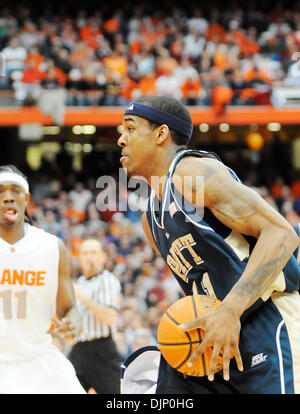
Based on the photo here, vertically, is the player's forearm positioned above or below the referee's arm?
above

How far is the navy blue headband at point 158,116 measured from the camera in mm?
3143

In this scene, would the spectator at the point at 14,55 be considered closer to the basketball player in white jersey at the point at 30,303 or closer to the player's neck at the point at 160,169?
the basketball player in white jersey at the point at 30,303

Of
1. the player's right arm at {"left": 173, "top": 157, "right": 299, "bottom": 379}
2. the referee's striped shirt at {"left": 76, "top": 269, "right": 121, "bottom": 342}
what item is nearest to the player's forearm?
the player's right arm at {"left": 173, "top": 157, "right": 299, "bottom": 379}

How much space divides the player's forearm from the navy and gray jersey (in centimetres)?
16

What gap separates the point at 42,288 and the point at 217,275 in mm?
1489

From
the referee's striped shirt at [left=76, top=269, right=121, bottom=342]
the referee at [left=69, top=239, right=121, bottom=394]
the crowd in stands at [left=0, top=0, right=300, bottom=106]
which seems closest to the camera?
the referee at [left=69, top=239, right=121, bottom=394]

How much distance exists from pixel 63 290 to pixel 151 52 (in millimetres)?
12666

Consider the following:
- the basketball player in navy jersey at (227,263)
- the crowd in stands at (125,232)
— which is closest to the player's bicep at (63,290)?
the basketball player in navy jersey at (227,263)

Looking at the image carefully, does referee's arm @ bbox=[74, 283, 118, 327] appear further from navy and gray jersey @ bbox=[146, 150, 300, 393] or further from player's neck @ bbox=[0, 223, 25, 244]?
navy and gray jersey @ bbox=[146, 150, 300, 393]

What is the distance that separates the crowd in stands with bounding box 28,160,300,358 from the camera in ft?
29.9

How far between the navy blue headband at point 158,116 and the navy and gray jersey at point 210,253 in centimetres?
31

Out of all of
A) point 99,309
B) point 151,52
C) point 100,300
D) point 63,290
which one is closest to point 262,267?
point 63,290

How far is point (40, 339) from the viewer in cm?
391

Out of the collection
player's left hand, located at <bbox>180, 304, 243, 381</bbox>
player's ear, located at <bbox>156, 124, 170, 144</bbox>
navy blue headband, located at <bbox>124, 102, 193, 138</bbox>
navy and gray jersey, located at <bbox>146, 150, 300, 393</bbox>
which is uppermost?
navy blue headband, located at <bbox>124, 102, 193, 138</bbox>
